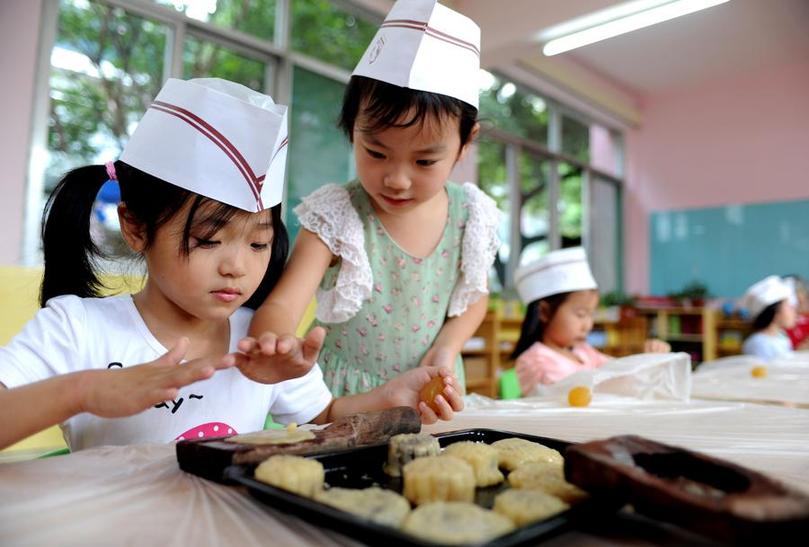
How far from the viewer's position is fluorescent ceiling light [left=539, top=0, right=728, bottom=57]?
3.88 meters

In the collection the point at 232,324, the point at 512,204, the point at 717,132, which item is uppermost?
the point at 717,132

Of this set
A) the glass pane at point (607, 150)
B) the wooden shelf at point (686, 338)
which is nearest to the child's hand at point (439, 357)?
the wooden shelf at point (686, 338)

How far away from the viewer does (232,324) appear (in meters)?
1.03

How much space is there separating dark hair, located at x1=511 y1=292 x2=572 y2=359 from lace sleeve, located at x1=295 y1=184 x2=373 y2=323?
43.3 inches

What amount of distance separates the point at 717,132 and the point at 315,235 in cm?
653

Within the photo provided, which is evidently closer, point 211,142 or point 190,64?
point 211,142

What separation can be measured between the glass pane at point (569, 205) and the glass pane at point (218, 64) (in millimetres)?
3703

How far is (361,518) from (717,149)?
7095 mm

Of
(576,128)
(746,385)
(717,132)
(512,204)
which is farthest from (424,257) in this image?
(717,132)

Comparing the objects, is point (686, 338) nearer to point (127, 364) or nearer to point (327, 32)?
point (327, 32)

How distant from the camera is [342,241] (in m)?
1.18

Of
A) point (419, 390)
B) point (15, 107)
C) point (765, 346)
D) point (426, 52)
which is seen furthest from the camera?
point (765, 346)

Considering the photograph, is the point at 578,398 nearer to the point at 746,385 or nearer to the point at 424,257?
the point at 424,257

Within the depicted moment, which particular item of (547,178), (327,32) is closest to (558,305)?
(327,32)
